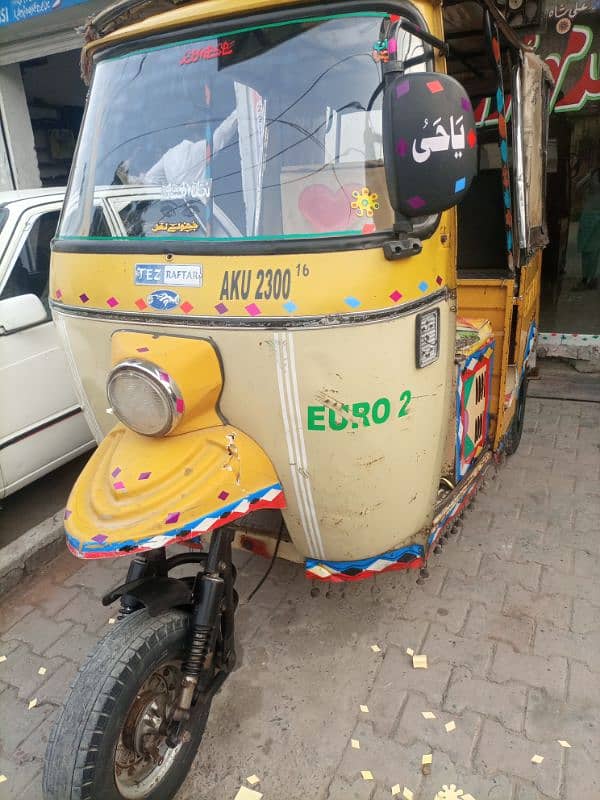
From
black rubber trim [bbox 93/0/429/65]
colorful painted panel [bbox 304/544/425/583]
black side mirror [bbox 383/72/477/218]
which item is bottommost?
colorful painted panel [bbox 304/544/425/583]

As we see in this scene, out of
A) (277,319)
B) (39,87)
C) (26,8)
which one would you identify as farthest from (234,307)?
(39,87)

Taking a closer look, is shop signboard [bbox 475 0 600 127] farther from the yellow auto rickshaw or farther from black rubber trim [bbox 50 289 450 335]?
black rubber trim [bbox 50 289 450 335]

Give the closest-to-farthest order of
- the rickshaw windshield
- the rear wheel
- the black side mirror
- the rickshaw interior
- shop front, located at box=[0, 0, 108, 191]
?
the black side mirror < the rickshaw windshield < the rickshaw interior < the rear wheel < shop front, located at box=[0, 0, 108, 191]

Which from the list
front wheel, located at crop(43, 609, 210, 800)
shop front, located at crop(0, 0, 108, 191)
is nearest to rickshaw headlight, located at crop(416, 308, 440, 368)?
front wheel, located at crop(43, 609, 210, 800)

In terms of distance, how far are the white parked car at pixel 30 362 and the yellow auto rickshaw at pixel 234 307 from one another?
1480mm

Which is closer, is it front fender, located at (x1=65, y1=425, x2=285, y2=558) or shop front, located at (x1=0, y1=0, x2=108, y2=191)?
front fender, located at (x1=65, y1=425, x2=285, y2=558)

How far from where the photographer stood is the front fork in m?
2.05

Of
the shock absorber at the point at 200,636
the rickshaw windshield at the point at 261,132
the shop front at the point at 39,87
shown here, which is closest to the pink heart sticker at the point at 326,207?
the rickshaw windshield at the point at 261,132

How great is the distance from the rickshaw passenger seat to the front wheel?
2.86 meters

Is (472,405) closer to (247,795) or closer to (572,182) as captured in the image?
(247,795)

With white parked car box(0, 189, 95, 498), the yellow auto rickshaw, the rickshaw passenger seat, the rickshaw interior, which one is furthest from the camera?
the rickshaw passenger seat

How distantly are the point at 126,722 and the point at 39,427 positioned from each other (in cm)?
241

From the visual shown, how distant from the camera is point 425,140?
177cm

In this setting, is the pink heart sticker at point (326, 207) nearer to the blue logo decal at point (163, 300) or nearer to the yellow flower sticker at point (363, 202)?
the yellow flower sticker at point (363, 202)
